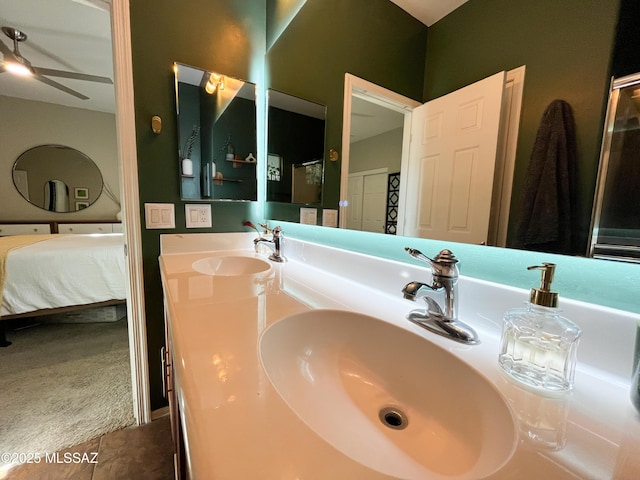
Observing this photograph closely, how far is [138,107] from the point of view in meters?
1.08

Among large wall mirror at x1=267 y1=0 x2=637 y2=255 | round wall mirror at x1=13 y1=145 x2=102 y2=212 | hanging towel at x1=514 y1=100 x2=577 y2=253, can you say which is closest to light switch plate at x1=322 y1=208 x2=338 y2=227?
large wall mirror at x1=267 y1=0 x2=637 y2=255

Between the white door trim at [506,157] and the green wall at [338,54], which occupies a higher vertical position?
the green wall at [338,54]

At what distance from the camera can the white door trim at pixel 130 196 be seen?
3.32ft

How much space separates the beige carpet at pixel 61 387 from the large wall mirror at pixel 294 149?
1405mm

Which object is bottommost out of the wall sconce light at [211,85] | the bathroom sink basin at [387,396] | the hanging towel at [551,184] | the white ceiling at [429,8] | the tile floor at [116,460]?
the tile floor at [116,460]

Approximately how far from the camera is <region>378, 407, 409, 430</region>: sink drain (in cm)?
41

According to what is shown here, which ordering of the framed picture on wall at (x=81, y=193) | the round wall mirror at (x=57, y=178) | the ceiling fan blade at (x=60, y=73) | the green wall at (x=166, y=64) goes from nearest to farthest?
1. the green wall at (x=166, y=64)
2. the ceiling fan blade at (x=60, y=73)
3. the round wall mirror at (x=57, y=178)
4. the framed picture on wall at (x=81, y=193)

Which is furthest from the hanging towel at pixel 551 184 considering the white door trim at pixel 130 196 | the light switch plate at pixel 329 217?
the white door trim at pixel 130 196

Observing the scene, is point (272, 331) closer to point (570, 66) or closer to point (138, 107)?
point (570, 66)

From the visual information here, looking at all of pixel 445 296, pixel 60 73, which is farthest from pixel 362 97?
pixel 60 73

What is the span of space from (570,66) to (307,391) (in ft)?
2.30

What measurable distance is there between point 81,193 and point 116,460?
396 centimetres

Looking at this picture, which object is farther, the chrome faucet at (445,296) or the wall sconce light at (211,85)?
the wall sconce light at (211,85)

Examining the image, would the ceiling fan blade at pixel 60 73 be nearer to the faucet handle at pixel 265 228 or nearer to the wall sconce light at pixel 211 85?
the wall sconce light at pixel 211 85
